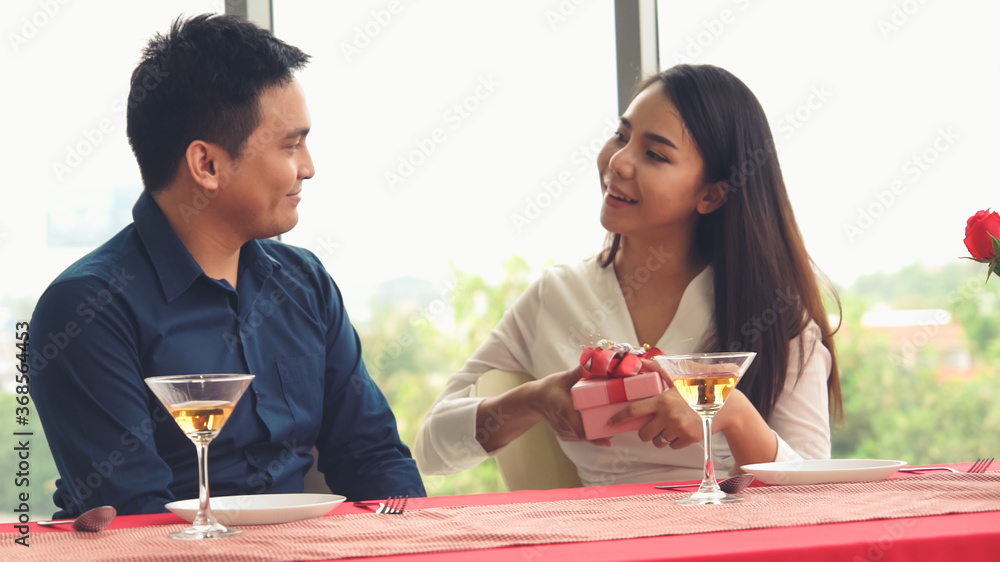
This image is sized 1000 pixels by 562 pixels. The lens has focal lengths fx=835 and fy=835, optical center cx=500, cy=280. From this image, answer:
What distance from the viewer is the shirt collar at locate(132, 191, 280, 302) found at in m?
1.62

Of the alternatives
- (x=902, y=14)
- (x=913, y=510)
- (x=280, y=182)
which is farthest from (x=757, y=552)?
(x=902, y=14)

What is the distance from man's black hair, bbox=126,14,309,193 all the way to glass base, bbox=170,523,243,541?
2.96 feet

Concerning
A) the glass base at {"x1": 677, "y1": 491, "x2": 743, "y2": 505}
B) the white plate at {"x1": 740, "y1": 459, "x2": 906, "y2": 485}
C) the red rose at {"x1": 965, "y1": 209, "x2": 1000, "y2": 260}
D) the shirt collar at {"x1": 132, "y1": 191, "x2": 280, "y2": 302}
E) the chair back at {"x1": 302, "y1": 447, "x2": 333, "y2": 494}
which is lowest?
the chair back at {"x1": 302, "y1": 447, "x2": 333, "y2": 494}

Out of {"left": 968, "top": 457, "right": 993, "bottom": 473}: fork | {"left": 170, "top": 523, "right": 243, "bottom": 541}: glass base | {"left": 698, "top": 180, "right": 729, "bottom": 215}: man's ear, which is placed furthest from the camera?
{"left": 698, "top": 180, "right": 729, "bottom": 215}: man's ear

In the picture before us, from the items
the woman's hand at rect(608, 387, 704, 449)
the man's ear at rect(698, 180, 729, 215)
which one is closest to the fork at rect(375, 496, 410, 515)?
the woman's hand at rect(608, 387, 704, 449)

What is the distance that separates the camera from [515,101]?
360 centimetres

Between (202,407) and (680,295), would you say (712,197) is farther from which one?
(202,407)

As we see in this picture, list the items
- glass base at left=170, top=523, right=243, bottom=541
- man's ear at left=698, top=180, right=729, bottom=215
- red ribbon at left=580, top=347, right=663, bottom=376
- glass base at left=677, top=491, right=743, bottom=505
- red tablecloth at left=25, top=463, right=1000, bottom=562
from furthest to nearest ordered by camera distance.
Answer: man's ear at left=698, top=180, right=729, bottom=215, red ribbon at left=580, top=347, right=663, bottom=376, glass base at left=677, top=491, right=743, bottom=505, glass base at left=170, top=523, right=243, bottom=541, red tablecloth at left=25, top=463, right=1000, bottom=562

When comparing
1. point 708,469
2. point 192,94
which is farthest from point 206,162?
point 708,469

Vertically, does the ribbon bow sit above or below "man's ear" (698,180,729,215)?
below

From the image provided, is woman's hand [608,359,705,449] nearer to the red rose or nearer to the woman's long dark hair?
the woman's long dark hair

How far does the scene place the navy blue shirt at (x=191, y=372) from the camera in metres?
1.44

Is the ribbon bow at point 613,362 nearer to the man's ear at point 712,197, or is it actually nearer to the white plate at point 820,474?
the white plate at point 820,474

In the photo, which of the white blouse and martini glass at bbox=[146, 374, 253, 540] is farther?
the white blouse
